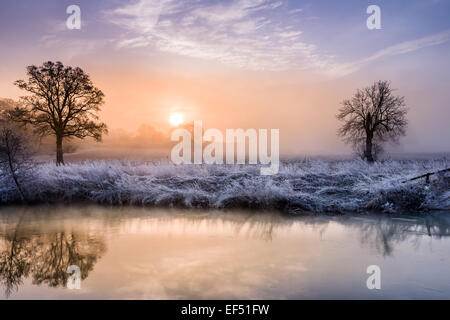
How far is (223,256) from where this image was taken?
6.28 metres

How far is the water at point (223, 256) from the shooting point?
15.6 feet

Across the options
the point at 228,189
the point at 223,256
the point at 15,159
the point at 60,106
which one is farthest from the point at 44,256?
the point at 60,106

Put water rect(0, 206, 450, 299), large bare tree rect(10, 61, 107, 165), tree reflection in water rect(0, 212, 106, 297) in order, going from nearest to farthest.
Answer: water rect(0, 206, 450, 299), tree reflection in water rect(0, 212, 106, 297), large bare tree rect(10, 61, 107, 165)

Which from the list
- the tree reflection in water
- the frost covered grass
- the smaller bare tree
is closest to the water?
the tree reflection in water

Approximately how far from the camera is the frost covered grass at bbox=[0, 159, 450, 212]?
37.5ft

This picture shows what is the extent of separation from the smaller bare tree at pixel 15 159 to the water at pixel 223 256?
346cm

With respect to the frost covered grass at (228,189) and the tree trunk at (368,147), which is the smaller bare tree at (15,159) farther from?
the tree trunk at (368,147)

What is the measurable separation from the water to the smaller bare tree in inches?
136

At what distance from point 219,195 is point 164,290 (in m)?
7.41

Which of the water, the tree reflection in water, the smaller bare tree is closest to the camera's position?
the water

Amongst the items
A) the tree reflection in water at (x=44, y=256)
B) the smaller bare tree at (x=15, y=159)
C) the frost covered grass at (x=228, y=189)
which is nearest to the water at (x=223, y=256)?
the tree reflection in water at (x=44, y=256)

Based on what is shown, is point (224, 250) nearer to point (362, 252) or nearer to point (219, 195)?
point (362, 252)

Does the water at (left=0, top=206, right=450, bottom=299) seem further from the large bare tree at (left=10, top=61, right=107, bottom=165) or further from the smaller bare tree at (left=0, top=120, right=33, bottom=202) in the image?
the large bare tree at (left=10, top=61, right=107, bottom=165)
